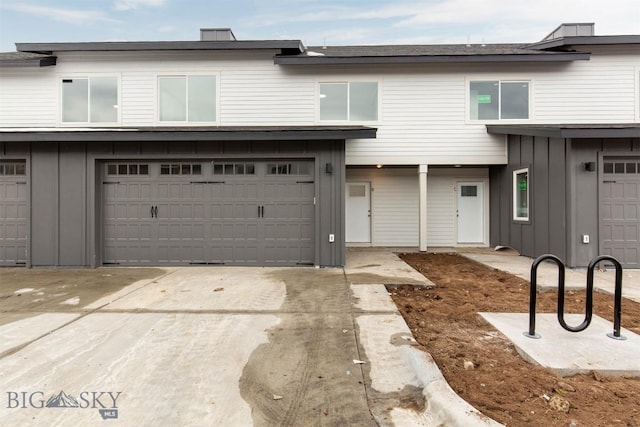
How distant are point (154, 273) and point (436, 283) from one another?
5785 millimetres

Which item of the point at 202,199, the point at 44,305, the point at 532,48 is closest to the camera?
the point at 44,305

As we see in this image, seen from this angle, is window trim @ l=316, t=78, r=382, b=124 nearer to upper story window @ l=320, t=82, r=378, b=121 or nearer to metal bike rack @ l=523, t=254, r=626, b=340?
upper story window @ l=320, t=82, r=378, b=121

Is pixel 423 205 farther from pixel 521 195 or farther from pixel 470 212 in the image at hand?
pixel 521 195

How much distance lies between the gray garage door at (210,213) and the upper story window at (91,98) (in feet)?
7.66

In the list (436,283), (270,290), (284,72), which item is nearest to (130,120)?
(284,72)

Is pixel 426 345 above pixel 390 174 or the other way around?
the other way around

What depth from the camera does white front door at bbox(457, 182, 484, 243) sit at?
11.2 m

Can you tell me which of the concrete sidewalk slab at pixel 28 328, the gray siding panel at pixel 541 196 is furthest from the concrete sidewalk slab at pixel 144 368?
the gray siding panel at pixel 541 196

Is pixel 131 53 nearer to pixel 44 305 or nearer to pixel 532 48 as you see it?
pixel 44 305

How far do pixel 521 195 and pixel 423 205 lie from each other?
8.58ft

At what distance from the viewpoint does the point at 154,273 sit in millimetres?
7355

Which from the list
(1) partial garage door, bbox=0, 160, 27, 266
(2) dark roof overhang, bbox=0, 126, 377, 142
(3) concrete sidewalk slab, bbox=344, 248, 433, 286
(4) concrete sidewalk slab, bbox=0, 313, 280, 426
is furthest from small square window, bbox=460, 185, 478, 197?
(1) partial garage door, bbox=0, 160, 27, 266

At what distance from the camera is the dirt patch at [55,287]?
192 inches

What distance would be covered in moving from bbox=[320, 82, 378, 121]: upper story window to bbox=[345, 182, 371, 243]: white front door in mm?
2453
